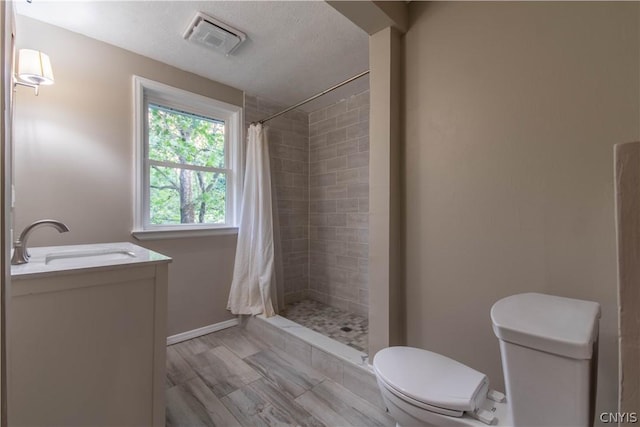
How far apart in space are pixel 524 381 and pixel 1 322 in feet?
4.51

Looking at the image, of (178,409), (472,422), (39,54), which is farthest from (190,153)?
(472,422)

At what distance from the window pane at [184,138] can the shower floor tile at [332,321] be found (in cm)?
170

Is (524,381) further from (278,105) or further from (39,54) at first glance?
(278,105)

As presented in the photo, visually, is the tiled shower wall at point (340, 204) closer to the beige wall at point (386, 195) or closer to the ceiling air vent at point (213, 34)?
the beige wall at point (386, 195)

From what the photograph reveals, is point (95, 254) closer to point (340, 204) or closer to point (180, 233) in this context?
point (180, 233)

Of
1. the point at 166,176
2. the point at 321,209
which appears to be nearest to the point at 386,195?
the point at 321,209

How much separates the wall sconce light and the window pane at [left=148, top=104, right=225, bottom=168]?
706 millimetres

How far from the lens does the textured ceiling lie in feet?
5.34

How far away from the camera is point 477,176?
1.33m

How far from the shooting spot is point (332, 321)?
8.43ft

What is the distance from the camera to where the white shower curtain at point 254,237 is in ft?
8.38

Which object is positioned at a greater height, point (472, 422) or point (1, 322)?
point (1, 322)

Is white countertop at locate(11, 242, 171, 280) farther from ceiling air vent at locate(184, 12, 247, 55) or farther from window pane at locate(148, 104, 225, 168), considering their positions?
ceiling air vent at locate(184, 12, 247, 55)

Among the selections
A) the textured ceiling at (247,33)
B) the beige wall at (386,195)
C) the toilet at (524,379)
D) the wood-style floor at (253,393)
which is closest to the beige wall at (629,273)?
the toilet at (524,379)
